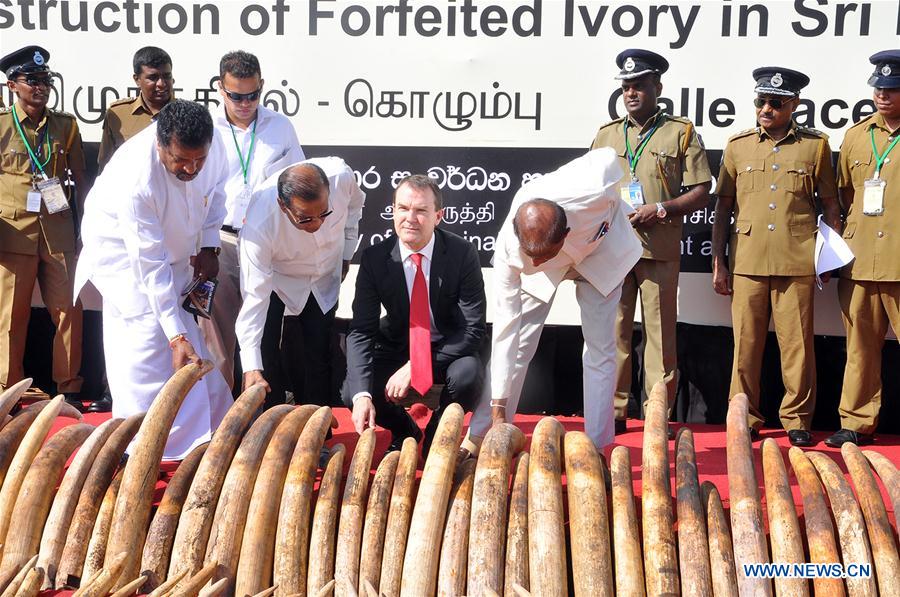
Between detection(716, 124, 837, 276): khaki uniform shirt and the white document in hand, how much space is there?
0.15 ft

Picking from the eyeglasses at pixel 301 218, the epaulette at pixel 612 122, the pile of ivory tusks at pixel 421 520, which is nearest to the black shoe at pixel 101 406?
the eyeglasses at pixel 301 218

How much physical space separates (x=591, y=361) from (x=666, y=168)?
133 cm

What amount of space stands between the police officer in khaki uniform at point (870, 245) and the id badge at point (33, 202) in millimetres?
4113

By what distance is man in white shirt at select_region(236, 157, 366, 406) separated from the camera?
402 centimetres

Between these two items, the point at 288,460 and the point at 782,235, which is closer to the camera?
the point at 288,460

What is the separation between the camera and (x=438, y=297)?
432 centimetres

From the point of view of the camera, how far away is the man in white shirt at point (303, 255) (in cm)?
402

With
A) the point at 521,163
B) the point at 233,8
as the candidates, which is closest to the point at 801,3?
the point at 521,163

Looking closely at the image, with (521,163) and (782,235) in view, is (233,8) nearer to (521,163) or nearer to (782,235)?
(521,163)

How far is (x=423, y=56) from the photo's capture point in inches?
219

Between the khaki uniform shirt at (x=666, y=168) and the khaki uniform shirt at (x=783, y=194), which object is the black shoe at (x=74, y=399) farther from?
the khaki uniform shirt at (x=783, y=194)

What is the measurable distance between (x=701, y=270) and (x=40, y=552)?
3.68 meters

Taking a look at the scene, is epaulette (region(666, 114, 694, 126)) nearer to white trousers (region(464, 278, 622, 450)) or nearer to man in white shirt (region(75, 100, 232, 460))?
white trousers (region(464, 278, 622, 450))

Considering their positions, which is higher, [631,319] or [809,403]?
[631,319]
